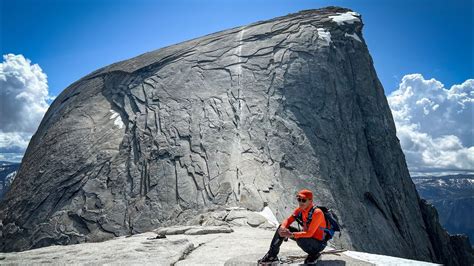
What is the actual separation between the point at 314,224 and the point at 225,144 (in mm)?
11995

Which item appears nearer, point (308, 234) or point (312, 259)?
point (308, 234)

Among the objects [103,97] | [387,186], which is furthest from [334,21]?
[103,97]

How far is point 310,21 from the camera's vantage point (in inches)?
1101

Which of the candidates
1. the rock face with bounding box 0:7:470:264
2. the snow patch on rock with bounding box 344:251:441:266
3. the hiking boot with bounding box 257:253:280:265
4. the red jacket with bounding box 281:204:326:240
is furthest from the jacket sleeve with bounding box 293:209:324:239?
the rock face with bounding box 0:7:470:264

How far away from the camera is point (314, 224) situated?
6.68m

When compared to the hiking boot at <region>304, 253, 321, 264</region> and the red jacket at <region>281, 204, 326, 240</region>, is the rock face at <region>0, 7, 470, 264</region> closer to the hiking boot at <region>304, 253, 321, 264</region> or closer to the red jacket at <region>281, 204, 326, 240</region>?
the hiking boot at <region>304, 253, 321, 264</region>

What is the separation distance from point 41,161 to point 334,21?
909 inches

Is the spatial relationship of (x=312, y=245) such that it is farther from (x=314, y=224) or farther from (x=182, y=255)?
(x=182, y=255)

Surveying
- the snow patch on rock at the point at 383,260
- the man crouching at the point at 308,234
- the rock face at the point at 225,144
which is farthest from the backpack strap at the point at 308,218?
the rock face at the point at 225,144

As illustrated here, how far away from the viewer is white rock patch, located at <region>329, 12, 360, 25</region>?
2881 cm

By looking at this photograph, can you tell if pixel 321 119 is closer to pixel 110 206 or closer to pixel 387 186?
pixel 387 186

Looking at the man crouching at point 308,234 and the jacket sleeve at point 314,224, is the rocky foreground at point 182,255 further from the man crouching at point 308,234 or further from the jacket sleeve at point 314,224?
the jacket sleeve at point 314,224

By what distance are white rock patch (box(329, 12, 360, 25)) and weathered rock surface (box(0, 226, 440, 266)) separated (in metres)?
23.6

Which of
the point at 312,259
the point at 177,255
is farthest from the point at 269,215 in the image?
the point at 312,259
